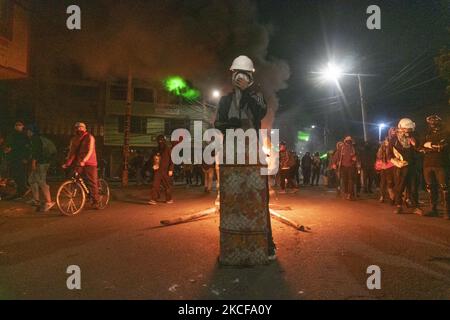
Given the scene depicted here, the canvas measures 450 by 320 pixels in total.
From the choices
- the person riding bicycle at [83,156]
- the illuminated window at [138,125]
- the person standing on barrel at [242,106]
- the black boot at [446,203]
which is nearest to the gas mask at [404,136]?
the black boot at [446,203]

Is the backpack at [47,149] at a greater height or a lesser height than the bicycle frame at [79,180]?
greater

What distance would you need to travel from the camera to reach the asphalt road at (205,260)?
303 centimetres

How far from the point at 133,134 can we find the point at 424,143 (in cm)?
2737

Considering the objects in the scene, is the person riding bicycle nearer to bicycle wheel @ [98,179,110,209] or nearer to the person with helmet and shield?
bicycle wheel @ [98,179,110,209]

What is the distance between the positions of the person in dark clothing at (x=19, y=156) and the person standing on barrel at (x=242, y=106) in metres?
6.84

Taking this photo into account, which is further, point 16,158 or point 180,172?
point 180,172

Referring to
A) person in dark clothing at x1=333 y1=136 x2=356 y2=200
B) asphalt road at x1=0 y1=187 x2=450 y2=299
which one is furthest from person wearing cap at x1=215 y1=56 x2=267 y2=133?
person in dark clothing at x1=333 y1=136 x2=356 y2=200

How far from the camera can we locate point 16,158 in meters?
8.69

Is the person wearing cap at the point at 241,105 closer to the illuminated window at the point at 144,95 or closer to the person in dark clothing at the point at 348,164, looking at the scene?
the person in dark clothing at the point at 348,164

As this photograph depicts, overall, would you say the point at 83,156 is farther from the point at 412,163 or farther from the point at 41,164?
→ the point at 412,163

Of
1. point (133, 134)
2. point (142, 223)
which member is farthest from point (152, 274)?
point (133, 134)

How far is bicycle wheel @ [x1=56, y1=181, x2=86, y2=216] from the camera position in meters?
7.04
